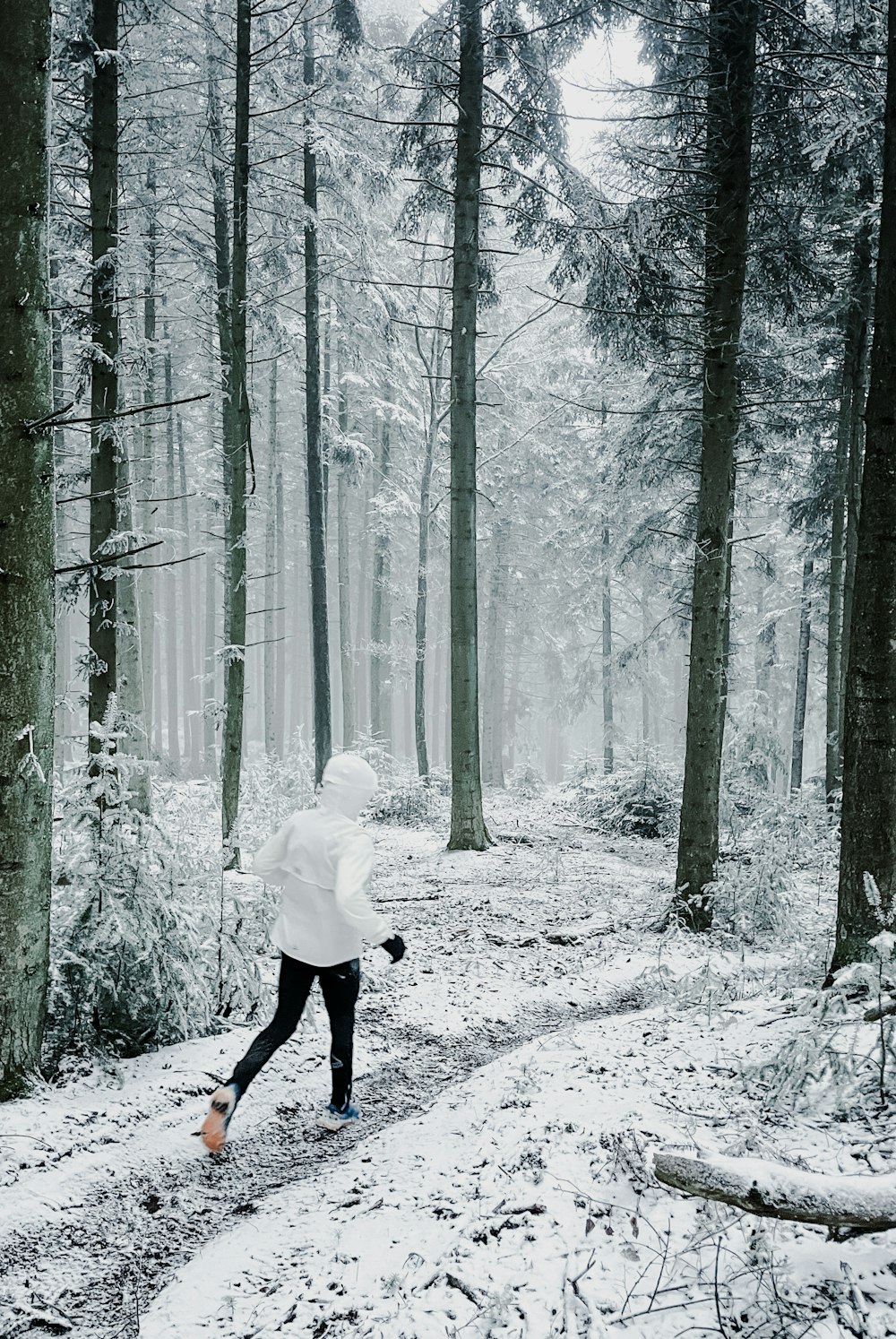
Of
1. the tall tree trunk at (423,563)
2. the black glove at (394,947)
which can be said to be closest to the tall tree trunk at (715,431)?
the black glove at (394,947)

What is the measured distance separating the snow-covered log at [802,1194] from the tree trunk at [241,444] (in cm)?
785

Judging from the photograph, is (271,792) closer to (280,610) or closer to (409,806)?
(409,806)

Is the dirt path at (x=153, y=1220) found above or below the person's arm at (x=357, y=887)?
below

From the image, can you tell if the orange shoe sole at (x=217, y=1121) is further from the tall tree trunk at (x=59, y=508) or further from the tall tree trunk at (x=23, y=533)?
the tall tree trunk at (x=59, y=508)

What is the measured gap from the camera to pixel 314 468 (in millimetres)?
14844

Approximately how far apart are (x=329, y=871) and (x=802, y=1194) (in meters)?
2.51

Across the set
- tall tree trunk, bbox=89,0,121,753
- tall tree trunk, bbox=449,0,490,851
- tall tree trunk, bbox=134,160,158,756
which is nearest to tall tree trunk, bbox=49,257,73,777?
tall tree trunk, bbox=89,0,121,753

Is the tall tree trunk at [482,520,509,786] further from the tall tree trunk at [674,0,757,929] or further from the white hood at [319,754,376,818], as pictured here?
the white hood at [319,754,376,818]

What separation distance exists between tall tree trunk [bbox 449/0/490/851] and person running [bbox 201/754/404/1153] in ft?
23.5

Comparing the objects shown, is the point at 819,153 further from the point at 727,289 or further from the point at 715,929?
the point at 715,929

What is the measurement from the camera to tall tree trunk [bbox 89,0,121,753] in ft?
22.2

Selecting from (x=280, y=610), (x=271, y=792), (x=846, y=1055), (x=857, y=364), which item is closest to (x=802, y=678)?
(x=857, y=364)

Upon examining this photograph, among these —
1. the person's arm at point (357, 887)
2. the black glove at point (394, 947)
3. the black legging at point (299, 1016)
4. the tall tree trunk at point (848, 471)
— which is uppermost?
the tall tree trunk at point (848, 471)

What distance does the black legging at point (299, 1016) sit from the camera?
4078 mm
